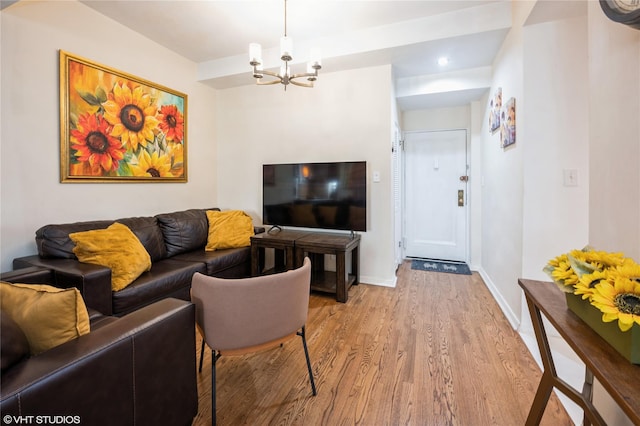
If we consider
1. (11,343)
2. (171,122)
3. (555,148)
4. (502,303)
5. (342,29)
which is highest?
(342,29)

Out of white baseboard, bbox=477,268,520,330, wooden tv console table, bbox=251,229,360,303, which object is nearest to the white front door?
white baseboard, bbox=477,268,520,330

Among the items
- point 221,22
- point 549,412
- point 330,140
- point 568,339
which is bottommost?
point 549,412

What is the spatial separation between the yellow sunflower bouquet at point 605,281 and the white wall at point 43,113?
3293 millimetres

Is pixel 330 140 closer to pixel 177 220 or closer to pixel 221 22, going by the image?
pixel 221 22

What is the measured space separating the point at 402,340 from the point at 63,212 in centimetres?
297

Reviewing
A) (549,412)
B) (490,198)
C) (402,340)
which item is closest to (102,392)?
(402,340)

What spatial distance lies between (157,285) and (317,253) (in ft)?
5.11

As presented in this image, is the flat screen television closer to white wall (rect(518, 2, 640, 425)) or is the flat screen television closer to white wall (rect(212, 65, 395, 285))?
white wall (rect(212, 65, 395, 285))

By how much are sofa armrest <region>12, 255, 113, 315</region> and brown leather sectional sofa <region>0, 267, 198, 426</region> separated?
970 mm

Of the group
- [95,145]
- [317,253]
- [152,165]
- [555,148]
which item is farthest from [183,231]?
[555,148]

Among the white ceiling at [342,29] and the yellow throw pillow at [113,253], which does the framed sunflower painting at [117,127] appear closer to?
the white ceiling at [342,29]

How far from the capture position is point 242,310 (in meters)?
1.31

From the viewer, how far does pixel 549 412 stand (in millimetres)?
1446

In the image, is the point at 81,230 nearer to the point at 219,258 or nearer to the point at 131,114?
the point at 219,258
